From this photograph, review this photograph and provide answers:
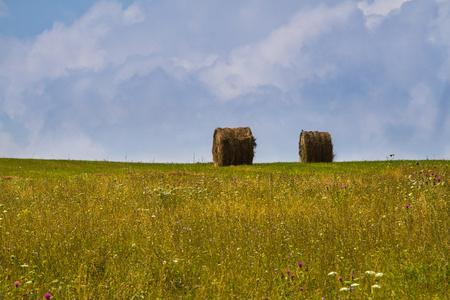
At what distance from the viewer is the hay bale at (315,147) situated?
84.1 ft

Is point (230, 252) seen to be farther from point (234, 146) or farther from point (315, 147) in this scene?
point (315, 147)

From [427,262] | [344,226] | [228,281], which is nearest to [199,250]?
[228,281]

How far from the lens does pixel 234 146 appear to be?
24.2m

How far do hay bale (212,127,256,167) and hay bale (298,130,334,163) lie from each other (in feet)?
12.2

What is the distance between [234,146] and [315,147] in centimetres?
568

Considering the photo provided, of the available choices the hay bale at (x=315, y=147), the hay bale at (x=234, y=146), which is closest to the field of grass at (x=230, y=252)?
the hay bale at (x=234, y=146)

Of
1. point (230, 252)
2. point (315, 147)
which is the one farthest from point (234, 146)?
point (230, 252)

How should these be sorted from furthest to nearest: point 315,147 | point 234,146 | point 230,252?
1. point 315,147
2. point 234,146
3. point 230,252

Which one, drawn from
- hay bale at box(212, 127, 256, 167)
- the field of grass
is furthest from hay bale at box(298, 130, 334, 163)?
the field of grass

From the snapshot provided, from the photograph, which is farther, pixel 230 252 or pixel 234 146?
pixel 234 146

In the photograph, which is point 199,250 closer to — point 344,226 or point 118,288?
point 118,288

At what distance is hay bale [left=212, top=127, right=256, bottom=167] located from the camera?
2417cm

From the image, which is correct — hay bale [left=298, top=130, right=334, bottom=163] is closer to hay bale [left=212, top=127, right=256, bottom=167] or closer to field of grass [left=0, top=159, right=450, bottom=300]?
hay bale [left=212, top=127, right=256, bottom=167]

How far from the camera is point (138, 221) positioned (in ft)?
22.5
